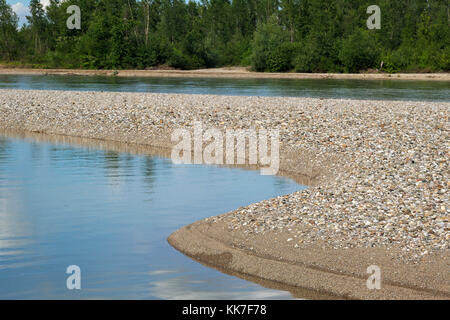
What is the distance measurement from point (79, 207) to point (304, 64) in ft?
310

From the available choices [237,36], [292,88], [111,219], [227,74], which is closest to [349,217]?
[111,219]

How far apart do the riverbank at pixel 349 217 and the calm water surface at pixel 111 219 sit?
0.85 m

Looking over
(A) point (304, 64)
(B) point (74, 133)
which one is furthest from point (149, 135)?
(A) point (304, 64)

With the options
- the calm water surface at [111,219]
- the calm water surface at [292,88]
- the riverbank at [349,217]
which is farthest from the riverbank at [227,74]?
the calm water surface at [111,219]

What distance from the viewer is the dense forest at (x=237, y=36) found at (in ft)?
339

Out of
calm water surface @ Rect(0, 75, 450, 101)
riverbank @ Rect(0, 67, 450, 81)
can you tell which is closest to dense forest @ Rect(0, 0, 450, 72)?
riverbank @ Rect(0, 67, 450, 81)

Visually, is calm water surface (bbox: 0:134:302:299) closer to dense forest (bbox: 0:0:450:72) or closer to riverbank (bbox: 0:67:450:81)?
riverbank (bbox: 0:67:450:81)

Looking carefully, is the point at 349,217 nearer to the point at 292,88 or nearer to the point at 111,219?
the point at 111,219

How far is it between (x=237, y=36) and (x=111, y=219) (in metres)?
120

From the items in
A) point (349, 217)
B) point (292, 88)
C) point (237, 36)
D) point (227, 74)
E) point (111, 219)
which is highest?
point (237, 36)

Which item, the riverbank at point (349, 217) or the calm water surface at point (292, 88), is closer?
the riverbank at point (349, 217)

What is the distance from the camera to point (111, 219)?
50.3ft

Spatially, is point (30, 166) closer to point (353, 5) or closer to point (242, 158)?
point (242, 158)

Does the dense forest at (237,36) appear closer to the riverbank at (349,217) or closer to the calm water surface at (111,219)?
the riverbank at (349,217)
